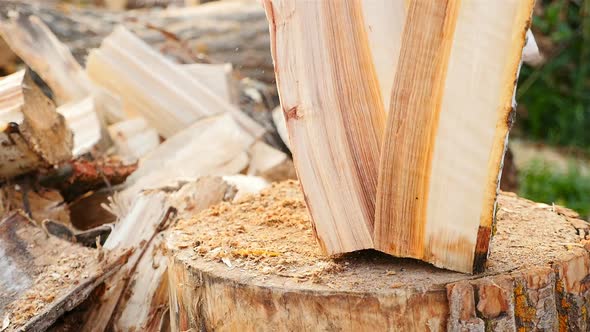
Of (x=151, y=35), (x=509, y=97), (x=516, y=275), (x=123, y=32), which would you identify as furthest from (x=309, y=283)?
(x=151, y=35)

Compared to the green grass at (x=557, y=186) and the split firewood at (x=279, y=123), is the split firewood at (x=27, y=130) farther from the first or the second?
the green grass at (x=557, y=186)

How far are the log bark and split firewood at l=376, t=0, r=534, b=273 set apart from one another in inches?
93.0

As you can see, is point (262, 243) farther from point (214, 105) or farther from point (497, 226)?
point (214, 105)

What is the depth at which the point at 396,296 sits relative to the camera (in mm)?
1379

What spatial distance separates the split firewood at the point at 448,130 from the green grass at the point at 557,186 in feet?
10.7

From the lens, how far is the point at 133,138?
306 cm

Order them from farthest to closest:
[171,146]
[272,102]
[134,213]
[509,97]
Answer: [272,102] < [171,146] < [134,213] < [509,97]

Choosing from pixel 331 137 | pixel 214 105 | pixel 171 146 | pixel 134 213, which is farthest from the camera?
pixel 214 105

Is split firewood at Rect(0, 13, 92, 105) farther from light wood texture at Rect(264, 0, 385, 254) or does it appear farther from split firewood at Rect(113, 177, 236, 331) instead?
light wood texture at Rect(264, 0, 385, 254)

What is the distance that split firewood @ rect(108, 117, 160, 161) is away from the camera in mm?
3023

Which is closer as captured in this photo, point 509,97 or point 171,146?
point 509,97

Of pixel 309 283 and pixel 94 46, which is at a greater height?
pixel 94 46

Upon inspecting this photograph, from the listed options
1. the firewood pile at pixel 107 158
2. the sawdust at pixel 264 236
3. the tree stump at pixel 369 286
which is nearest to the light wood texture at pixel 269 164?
the firewood pile at pixel 107 158

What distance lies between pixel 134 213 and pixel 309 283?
0.97m
